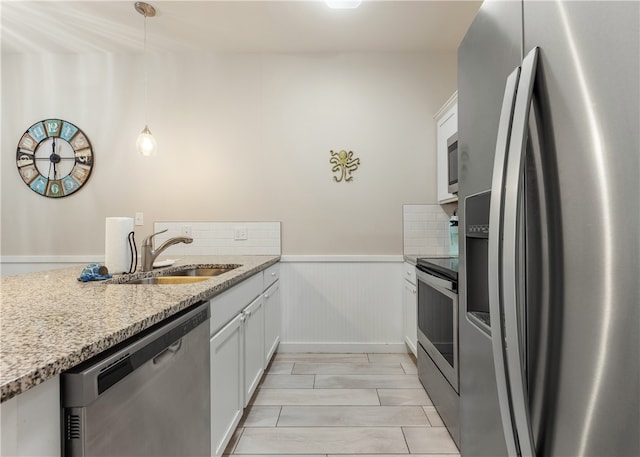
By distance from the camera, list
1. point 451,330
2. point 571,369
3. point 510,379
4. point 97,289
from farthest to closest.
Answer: point 451,330, point 97,289, point 510,379, point 571,369

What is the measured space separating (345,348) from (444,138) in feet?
6.59

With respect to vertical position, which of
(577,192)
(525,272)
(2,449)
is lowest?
(2,449)

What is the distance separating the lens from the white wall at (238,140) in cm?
321

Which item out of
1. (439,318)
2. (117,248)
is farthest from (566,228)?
(117,248)

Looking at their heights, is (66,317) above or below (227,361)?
above

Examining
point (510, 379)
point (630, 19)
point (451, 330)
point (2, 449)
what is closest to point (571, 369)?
point (510, 379)

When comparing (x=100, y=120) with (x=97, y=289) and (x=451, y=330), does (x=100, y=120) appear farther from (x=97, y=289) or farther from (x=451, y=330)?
(x=451, y=330)

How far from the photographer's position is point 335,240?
323 centimetres

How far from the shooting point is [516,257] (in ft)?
2.18

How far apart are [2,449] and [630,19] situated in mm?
1072

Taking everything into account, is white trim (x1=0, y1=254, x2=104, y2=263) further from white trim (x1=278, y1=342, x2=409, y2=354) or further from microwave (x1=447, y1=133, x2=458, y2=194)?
microwave (x1=447, y1=133, x2=458, y2=194)

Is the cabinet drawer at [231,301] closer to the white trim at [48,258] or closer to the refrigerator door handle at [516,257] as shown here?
the refrigerator door handle at [516,257]

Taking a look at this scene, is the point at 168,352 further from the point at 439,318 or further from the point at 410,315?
the point at 410,315

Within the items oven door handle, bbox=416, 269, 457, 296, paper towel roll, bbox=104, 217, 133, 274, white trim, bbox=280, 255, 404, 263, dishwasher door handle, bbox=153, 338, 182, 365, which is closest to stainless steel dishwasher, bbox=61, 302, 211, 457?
dishwasher door handle, bbox=153, 338, 182, 365
